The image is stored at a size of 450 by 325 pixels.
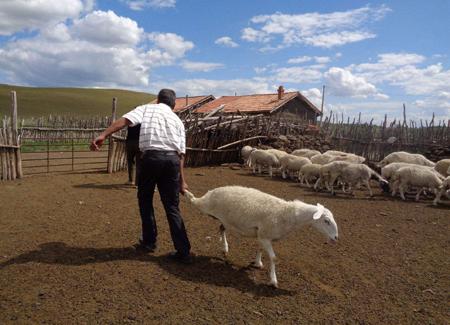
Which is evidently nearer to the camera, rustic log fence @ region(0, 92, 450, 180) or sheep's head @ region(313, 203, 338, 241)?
sheep's head @ region(313, 203, 338, 241)

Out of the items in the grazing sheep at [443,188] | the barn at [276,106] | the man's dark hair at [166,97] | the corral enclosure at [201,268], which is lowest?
the corral enclosure at [201,268]

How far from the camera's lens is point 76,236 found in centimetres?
584

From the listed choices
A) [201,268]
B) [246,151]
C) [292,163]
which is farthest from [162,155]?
[246,151]

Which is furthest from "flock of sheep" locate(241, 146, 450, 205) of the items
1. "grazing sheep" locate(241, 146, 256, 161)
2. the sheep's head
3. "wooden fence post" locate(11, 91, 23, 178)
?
"wooden fence post" locate(11, 91, 23, 178)

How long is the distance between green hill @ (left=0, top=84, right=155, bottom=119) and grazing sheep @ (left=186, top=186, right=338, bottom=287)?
51.0m

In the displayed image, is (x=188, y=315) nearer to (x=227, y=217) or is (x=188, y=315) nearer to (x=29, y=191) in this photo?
(x=227, y=217)

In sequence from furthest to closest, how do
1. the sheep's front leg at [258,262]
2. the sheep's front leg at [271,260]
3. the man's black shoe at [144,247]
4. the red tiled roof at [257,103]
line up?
the red tiled roof at [257,103] → the man's black shoe at [144,247] → the sheep's front leg at [258,262] → the sheep's front leg at [271,260]

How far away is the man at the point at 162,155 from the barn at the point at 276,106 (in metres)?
19.5

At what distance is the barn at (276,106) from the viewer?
2530 centimetres

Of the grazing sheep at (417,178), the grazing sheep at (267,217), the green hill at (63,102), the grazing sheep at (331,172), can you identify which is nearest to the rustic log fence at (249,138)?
the grazing sheep at (331,172)

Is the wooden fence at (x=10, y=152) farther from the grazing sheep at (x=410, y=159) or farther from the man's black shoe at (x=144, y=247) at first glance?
the grazing sheep at (x=410, y=159)

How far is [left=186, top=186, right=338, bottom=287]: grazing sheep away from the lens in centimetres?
472

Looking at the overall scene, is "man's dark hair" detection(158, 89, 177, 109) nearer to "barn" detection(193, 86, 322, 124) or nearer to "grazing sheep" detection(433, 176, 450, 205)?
"grazing sheep" detection(433, 176, 450, 205)

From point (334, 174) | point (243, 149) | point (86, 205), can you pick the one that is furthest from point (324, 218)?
point (243, 149)
